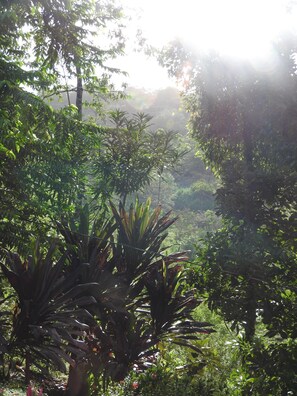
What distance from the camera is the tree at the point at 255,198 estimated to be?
475cm

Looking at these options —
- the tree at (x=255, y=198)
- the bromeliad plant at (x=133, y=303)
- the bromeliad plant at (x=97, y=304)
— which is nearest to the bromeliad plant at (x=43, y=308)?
the bromeliad plant at (x=97, y=304)

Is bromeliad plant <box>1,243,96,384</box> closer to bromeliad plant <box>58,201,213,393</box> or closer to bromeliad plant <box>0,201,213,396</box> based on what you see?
bromeliad plant <box>0,201,213,396</box>

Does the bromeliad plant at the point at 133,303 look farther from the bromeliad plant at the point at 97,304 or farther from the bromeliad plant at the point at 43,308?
the bromeliad plant at the point at 43,308

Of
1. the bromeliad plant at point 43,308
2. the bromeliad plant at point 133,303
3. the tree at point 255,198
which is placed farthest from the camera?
the bromeliad plant at point 133,303

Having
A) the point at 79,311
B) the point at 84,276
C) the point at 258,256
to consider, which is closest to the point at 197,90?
the point at 258,256

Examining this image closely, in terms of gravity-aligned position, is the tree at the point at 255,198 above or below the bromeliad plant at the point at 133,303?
above

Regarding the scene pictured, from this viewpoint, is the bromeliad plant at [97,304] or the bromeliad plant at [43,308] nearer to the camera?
the bromeliad plant at [43,308]

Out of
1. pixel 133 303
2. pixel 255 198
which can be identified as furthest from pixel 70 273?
pixel 255 198

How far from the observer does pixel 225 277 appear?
538cm

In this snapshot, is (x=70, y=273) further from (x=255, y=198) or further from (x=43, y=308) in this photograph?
(x=255, y=198)

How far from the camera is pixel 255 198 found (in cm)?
549

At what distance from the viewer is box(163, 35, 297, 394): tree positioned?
4.75 metres

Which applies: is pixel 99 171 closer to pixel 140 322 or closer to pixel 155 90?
pixel 140 322

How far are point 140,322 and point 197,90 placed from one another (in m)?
3.86
